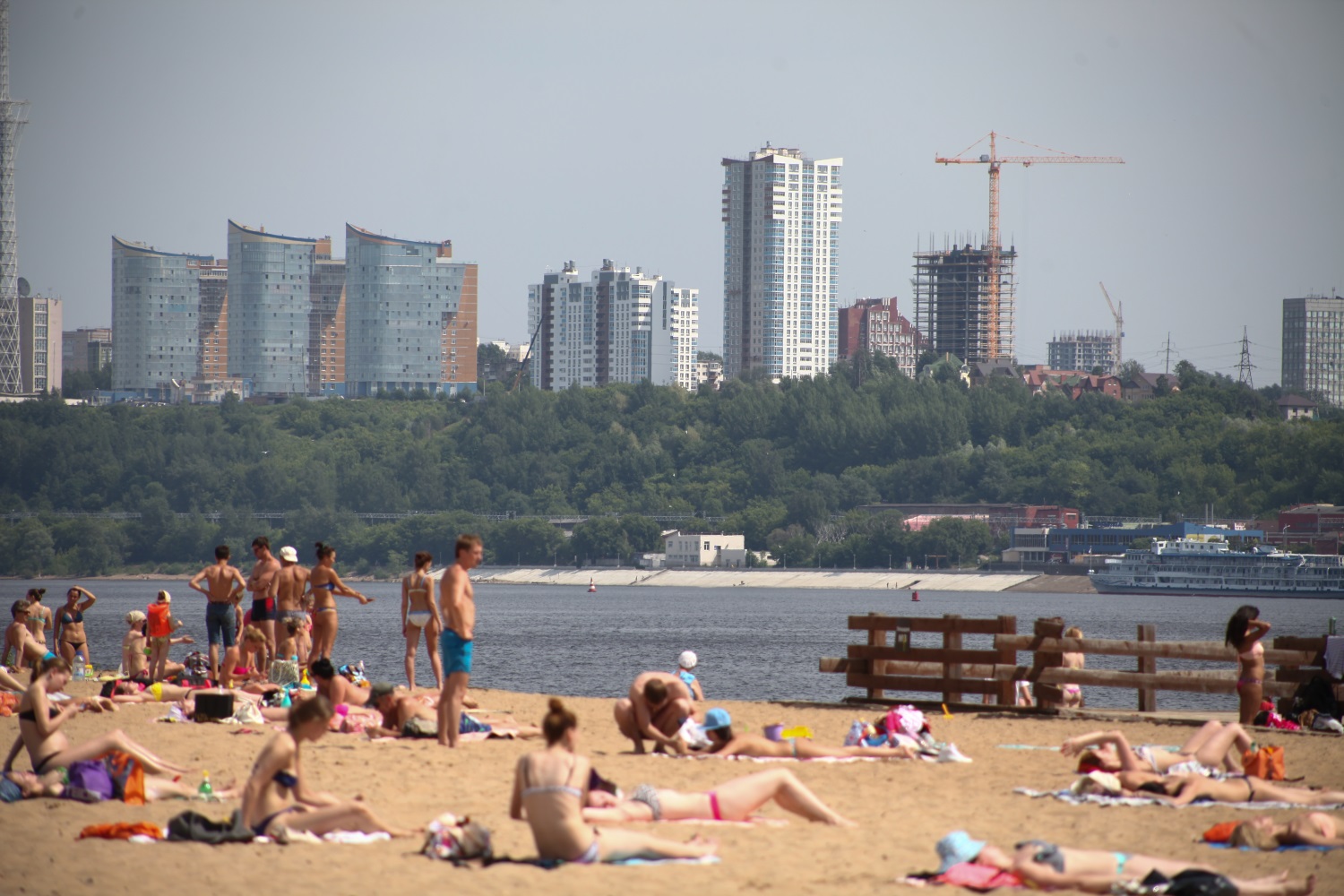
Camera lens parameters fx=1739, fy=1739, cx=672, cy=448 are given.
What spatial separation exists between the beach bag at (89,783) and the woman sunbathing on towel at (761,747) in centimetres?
493

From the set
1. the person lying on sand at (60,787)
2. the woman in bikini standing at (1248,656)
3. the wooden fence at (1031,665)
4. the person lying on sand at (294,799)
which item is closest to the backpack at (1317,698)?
the wooden fence at (1031,665)

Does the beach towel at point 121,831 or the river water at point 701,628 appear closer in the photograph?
the beach towel at point 121,831

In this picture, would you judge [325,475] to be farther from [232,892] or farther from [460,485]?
[232,892]

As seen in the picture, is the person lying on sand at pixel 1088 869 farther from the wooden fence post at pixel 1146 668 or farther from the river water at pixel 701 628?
the river water at pixel 701 628

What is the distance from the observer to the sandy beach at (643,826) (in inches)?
386

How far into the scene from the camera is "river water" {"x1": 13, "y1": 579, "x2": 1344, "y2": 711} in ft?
145

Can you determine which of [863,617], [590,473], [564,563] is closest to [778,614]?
[564,563]

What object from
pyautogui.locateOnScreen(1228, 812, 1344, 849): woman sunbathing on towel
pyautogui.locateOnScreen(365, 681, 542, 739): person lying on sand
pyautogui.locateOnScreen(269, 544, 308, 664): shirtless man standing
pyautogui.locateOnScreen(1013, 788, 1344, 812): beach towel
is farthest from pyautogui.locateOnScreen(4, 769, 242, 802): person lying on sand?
pyautogui.locateOnScreen(269, 544, 308, 664): shirtless man standing

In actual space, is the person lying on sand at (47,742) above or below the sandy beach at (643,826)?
above

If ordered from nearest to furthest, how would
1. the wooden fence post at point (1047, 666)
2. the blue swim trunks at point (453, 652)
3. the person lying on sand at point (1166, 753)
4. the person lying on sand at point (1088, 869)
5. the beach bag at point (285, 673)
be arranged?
1. the person lying on sand at point (1088, 869)
2. the person lying on sand at point (1166, 753)
3. the blue swim trunks at point (453, 652)
4. the wooden fence post at point (1047, 666)
5. the beach bag at point (285, 673)

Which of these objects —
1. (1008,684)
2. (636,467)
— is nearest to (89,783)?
(1008,684)

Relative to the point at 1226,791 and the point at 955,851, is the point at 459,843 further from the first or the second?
the point at 1226,791

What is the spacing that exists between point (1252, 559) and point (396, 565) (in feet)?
245

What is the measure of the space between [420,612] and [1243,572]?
118 metres
